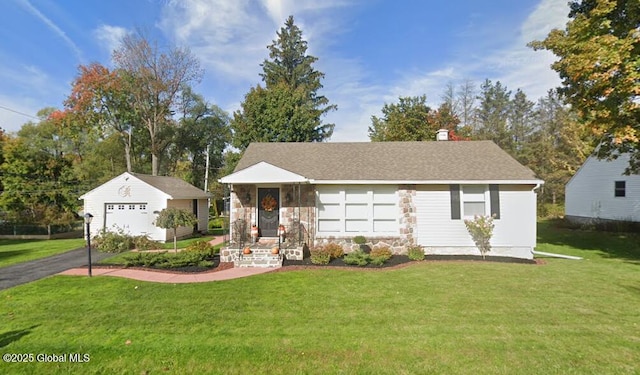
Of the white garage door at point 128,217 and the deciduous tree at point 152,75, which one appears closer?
the white garage door at point 128,217

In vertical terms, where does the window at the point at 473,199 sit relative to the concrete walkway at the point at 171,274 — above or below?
above

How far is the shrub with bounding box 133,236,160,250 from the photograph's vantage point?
15104mm

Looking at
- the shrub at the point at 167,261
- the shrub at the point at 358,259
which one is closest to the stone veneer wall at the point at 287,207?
the shrub at the point at 167,261

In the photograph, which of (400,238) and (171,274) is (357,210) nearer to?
(400,238)

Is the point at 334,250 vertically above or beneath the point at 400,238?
beneath

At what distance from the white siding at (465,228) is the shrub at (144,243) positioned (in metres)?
13.2

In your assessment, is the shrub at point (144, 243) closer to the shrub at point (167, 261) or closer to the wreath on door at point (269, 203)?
the shrub at point (167, 261)

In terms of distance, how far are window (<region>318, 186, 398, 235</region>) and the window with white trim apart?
2740mm

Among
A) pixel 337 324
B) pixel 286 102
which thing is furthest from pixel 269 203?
pixel 286 102

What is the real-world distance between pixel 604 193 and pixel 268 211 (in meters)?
23.3

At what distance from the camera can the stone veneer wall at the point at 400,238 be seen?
11.9m

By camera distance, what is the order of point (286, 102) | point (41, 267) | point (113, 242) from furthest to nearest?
point (286, 102)
point (113, 242)
point (41, 267)

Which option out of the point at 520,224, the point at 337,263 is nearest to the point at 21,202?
the point at 337,263

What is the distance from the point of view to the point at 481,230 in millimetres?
11500
